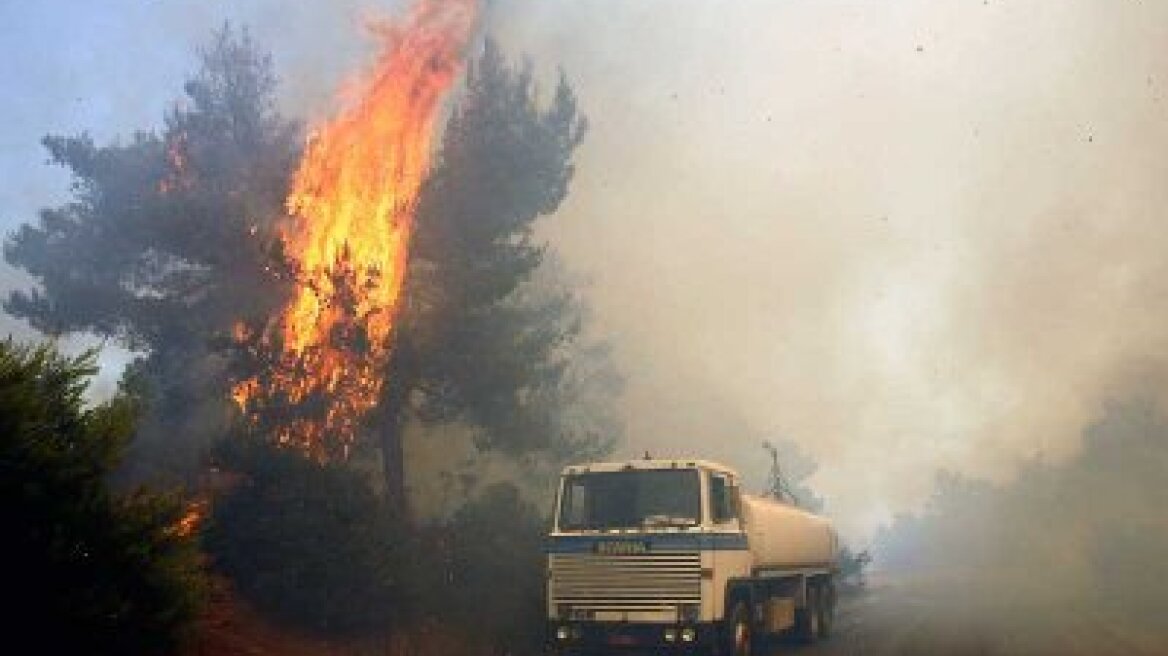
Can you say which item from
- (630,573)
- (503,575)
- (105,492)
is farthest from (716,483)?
(105,492)

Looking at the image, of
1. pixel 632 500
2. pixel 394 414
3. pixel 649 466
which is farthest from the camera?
pixel 394 414

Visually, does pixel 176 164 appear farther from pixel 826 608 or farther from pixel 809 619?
pixel 826 608

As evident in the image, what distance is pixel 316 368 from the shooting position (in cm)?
2097

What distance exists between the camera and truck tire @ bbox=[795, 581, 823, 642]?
68.8 feet

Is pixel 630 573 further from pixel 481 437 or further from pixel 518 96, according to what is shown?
pixel 518 96

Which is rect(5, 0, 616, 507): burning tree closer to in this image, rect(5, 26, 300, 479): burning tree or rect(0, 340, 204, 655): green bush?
rect(5, 26, 300, 479): burning tree

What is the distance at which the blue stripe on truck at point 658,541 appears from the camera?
47.8ft

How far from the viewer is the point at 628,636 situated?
14633 mm

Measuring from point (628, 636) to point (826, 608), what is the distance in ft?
33.6

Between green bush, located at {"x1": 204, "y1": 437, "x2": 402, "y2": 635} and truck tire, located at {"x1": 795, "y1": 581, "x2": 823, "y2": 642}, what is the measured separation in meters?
8.89

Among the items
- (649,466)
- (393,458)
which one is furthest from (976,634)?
(393,458)

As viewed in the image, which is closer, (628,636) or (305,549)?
(628,636)

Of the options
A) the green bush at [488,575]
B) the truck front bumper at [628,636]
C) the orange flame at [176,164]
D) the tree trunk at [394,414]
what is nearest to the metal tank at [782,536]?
the truck front bumper at [628,636]

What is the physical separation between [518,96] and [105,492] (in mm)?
16659
